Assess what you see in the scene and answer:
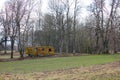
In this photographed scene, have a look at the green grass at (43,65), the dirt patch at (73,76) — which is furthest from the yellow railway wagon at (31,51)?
the dirt patch at (73,76)

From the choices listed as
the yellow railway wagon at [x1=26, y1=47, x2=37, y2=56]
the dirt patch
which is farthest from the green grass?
the yellow railway wagon at [x1=26, y1=47, x2=37, y2=56]

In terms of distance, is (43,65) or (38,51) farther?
(38,51)

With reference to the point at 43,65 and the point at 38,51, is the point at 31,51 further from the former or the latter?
the point at 43,65

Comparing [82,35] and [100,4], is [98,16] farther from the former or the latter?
[82,35]

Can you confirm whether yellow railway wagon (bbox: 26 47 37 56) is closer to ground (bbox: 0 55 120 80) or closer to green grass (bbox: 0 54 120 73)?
green grass (bbox: 0 54 120 73)

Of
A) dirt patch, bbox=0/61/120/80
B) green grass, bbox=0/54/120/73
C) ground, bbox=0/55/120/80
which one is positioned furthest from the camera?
green grass, bbox=0/54/120/73

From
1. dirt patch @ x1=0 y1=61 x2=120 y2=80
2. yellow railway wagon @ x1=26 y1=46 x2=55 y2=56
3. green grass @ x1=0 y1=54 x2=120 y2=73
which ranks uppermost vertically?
yellow railway wagon @ x1=26 y1=46 x2=55 y2=56

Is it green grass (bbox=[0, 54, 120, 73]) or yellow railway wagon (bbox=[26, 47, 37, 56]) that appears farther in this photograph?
yellow railway wagon (bbox=[26, 47, 37, 56])

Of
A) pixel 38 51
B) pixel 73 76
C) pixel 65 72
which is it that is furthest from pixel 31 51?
pixel 73 76

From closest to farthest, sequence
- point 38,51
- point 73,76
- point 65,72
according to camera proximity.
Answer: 1. point 73,76
2. point 65,72
3. point 38,51

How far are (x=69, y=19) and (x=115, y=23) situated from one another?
1454 centimetres

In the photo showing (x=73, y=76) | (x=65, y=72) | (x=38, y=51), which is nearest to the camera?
(x=73, y=76)

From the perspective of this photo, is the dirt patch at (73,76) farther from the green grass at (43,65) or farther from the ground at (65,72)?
the green grass at (43,65)

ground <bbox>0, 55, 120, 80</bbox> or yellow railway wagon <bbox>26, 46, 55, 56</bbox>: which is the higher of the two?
yellow railway wagon <bbox>26, 46, 55, 56</bbox>
